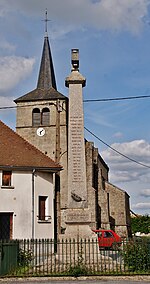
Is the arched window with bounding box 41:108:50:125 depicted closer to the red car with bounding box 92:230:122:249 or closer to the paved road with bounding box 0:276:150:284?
the red car with bounding box 92:230:122:249

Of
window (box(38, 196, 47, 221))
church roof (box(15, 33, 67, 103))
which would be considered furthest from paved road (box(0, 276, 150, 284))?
church roof (box(15, 33, 67, 103))

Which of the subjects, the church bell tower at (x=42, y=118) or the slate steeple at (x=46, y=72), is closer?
the church bell tower at (x=42, y=118)

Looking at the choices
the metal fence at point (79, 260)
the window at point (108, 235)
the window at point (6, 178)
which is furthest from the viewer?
the window at point (108, 235)

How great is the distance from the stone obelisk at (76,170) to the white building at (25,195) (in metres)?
9.59

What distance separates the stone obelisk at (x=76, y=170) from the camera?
15.0 meters

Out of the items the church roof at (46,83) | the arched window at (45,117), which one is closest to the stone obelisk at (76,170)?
the church roof at (46,83)

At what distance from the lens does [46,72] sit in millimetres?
42031

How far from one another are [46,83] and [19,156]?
1655cm

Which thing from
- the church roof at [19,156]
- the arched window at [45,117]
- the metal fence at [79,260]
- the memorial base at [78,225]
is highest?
the arched window at [45,117]

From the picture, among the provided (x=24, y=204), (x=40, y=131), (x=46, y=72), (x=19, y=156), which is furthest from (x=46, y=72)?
(x=24, y=204)

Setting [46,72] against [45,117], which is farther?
[46,72]

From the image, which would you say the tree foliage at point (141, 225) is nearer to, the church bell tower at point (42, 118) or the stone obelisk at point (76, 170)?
the church bell tower at point (42, 118)

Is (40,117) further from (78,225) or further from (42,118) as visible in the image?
(78,225)

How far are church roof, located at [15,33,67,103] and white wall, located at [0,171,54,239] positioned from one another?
1434cm
